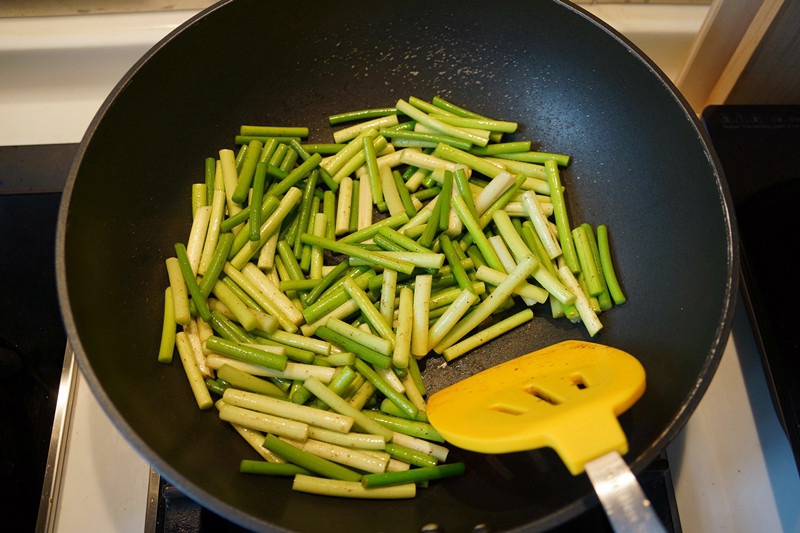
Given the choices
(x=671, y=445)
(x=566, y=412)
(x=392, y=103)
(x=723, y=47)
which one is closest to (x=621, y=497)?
(x=566, y=412)

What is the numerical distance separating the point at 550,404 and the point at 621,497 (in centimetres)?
27

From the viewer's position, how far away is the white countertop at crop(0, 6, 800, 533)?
1.50 m

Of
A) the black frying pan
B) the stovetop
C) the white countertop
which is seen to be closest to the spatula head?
the black frying pan

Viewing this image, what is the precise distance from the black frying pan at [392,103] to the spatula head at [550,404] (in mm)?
122

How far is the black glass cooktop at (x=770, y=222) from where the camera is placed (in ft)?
5.05

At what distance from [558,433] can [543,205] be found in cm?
84

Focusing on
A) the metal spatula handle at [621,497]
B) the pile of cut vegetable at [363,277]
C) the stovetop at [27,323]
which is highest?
the metal spatula handle at [621,497]

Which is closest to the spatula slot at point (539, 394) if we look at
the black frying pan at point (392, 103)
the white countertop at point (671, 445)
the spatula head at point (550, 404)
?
the spatula head at point (550, 404)

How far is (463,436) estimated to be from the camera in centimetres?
119

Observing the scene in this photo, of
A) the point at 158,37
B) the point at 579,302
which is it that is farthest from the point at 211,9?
the point at 579,302

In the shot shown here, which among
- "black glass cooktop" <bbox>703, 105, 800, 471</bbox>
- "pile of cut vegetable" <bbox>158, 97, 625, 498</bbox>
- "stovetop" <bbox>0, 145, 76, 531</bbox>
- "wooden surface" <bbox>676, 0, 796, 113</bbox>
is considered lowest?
"stovetop" <bbox>0, 145, 76, 531</bbox>

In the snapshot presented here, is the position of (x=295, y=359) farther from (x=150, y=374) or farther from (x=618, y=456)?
(x=618, y=456)

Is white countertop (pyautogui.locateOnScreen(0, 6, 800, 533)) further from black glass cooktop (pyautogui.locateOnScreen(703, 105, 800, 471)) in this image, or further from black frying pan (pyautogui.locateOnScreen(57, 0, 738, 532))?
black frying pan (pyautogui.locateOnScreen(57, 0, 738, 532))

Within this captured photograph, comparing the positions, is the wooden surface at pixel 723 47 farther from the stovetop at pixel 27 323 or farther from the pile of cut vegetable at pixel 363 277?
the stovetop at pixel 27 323
